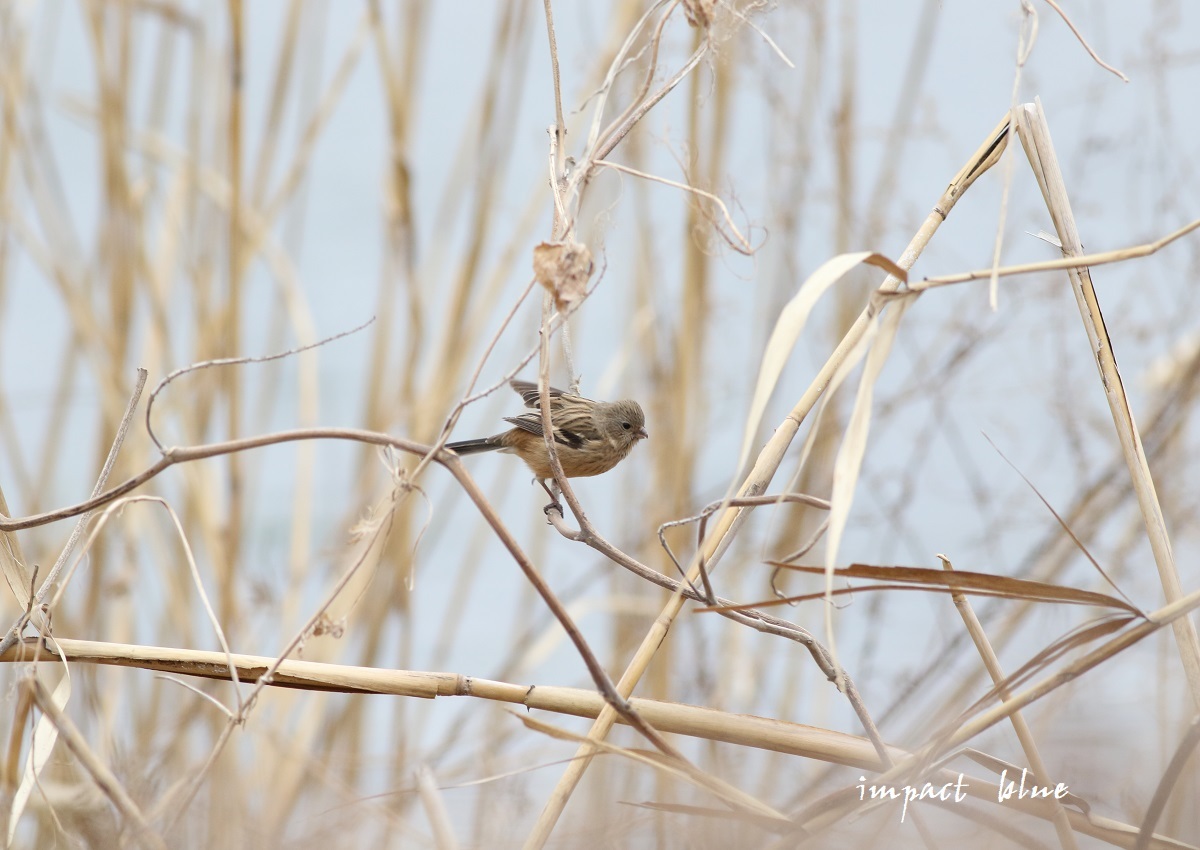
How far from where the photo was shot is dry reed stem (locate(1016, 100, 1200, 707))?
949 mm

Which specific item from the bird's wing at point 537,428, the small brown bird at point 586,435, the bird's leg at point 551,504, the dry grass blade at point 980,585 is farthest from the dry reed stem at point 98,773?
the small brown bird at point 586,435

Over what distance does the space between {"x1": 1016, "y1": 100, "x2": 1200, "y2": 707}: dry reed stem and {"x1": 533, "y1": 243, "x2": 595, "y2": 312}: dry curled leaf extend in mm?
463

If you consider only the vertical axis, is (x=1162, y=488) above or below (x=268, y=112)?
below

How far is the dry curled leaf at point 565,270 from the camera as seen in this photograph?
87 centimetres

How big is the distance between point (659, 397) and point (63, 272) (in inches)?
58.3

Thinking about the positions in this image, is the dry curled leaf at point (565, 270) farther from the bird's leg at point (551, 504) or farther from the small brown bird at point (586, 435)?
the small brown bird at point (586, 435)

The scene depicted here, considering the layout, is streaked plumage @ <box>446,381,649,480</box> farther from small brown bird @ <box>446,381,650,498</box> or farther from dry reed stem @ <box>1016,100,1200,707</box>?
dry reed stem @ <box>1016,100,1200,707</box>

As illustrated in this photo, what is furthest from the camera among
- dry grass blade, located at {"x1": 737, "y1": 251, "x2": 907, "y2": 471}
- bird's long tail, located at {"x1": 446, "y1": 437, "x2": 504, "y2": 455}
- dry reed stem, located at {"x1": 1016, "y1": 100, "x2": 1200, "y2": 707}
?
bird's long tail, located at {"x1": 446, "y1": 437, "x2": 504, "y2": 455}

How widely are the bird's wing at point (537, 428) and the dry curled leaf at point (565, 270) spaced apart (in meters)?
1.13

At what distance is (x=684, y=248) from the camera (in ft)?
8.27

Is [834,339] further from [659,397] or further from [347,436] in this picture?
[347,436]

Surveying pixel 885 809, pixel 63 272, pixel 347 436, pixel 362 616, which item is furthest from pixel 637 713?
pixel 63 272

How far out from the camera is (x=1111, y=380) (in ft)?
3.31

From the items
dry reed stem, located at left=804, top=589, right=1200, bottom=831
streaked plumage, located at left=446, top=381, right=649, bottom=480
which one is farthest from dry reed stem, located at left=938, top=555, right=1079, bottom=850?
streaked plumage, located at left=446, top=381, right=649, bottom=480
